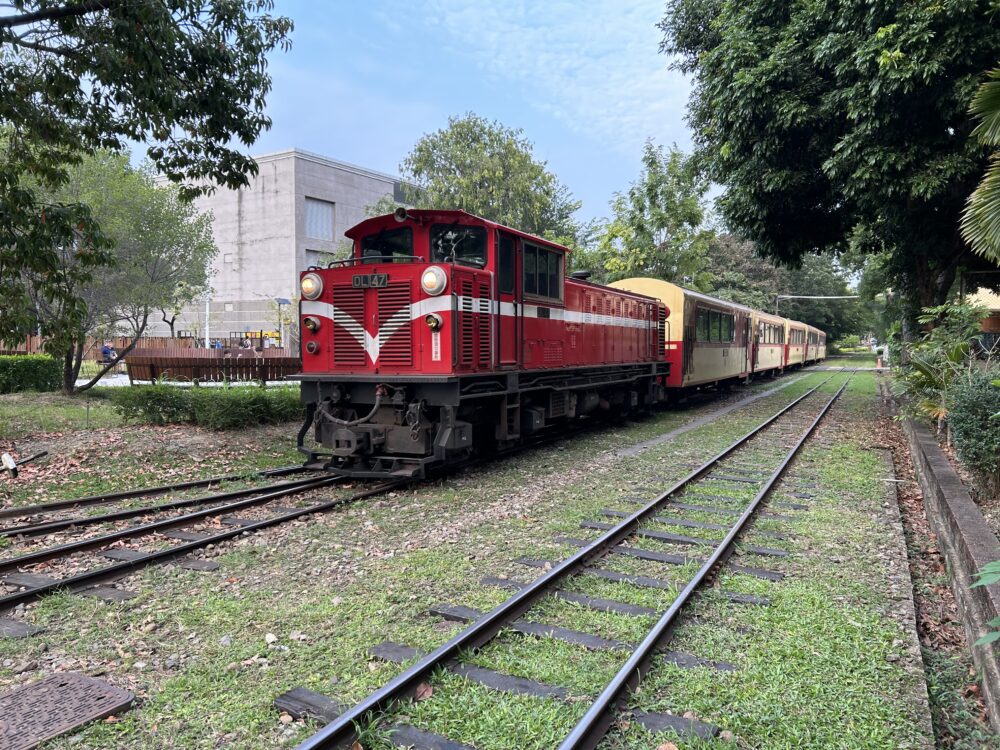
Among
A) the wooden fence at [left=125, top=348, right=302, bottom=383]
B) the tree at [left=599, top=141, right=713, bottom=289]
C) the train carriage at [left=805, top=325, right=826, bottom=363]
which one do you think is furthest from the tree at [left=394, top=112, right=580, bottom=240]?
the train carriage at [left=805, top=325, right=826, bottom=363]

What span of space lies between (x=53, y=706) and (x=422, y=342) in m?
5.36

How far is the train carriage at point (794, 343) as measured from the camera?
3658 cm

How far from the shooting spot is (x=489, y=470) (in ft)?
31.4

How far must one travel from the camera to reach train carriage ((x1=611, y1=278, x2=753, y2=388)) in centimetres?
1752

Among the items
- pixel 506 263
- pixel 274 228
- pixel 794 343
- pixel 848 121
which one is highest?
pixel 274 228

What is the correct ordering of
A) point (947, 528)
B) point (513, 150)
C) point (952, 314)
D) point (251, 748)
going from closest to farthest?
point (251, 748) → point (947, 528) → point (952, 314) → point (513, 150)

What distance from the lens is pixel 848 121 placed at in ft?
41.3

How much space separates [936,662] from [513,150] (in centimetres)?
2469

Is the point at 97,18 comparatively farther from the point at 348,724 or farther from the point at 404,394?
the point at 348,724

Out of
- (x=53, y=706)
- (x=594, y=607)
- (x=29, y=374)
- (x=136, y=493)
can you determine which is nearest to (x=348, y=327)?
(x=136, y=493)

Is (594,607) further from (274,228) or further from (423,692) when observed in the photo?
(274,228)

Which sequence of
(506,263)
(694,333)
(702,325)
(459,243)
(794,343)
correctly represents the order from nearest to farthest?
(459,243), (506,263), (694,333), (702,325), (794,343)

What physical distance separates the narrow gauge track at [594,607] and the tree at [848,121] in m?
7.56

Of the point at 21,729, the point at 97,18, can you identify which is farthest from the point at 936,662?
the point at 97,18
